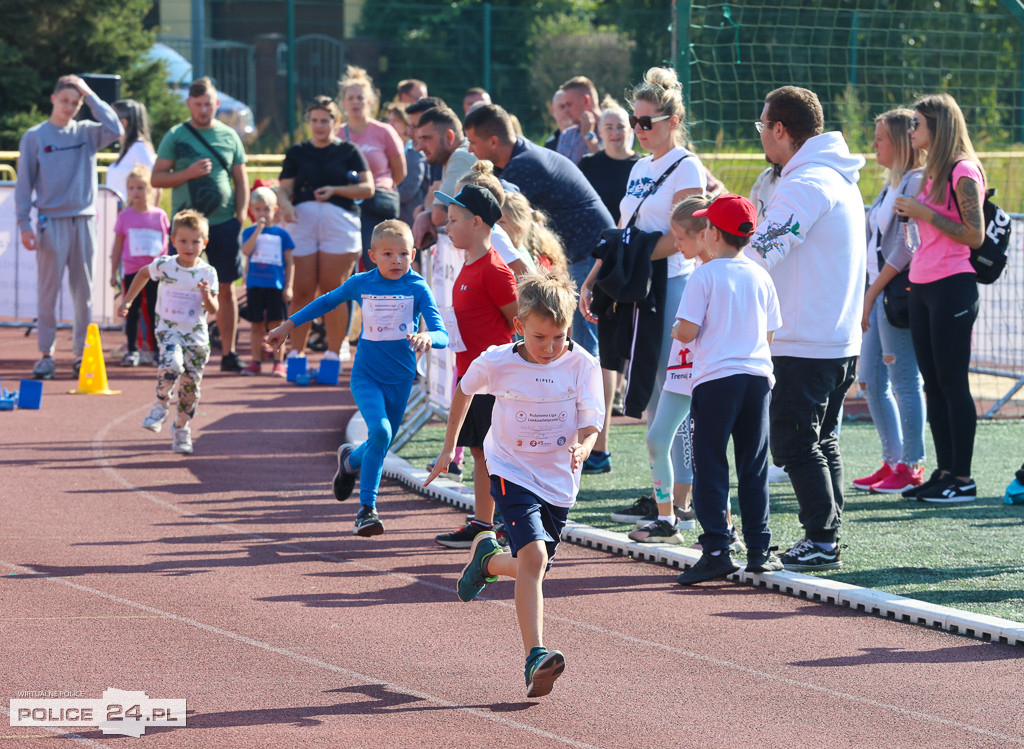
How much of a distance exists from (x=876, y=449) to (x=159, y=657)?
6394 millimetres

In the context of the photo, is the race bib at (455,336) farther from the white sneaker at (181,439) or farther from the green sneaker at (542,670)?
the white sneaker at (181,439)

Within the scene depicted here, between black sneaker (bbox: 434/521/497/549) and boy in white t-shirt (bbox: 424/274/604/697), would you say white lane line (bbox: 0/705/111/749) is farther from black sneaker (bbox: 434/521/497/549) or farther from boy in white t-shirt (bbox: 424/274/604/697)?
black sneaker (bbox: 434/521/497/549)

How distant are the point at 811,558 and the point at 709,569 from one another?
22.6 inches

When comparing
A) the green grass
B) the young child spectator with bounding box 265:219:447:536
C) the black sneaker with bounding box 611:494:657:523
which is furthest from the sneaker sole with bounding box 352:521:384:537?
the black sneaker with bounding box 611:494:657:523

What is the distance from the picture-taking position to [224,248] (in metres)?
13.3

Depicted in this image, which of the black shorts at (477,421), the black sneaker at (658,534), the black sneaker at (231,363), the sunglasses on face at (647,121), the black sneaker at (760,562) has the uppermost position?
the sunglasses on face at (647,121)

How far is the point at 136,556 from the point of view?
702 centimetres

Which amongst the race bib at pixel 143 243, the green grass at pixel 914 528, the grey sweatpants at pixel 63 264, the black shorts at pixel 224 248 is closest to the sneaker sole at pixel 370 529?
the green grass at pixel 914 528

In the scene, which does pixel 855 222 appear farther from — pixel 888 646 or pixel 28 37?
pixel 28 37

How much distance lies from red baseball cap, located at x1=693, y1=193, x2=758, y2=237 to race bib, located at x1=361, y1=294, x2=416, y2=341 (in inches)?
77.7

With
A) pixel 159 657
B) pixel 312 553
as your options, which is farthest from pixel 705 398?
pixel 159 657

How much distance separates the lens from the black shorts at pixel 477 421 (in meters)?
7.14

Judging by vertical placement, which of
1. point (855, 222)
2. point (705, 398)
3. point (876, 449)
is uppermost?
point (855, 222)

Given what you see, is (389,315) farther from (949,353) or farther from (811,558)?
(949,353)
